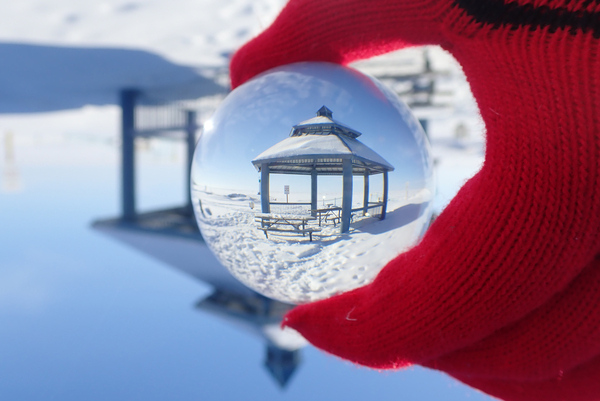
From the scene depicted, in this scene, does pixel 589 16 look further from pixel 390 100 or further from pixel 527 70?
pixel 390 100

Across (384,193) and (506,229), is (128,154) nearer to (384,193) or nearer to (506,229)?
(384,193)

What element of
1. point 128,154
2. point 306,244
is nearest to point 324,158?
point 306,244

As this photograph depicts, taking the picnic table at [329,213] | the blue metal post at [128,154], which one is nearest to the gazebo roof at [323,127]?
the picnic table at [329,213]

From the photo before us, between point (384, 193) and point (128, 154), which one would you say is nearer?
point (384, 193)

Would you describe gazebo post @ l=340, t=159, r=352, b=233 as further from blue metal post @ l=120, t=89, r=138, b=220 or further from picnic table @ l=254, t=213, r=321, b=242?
blue metal post @ l=120, t=89, r=138, b=220

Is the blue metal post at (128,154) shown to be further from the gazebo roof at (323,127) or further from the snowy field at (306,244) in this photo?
the gazebo roof at (323,127)

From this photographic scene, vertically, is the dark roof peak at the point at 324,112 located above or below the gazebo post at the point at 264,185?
above

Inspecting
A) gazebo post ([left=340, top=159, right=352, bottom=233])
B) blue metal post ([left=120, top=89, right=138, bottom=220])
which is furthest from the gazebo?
blue metal post ([left=120, top=89, right=138, bottom=220])

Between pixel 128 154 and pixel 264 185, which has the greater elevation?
pixel 128 154

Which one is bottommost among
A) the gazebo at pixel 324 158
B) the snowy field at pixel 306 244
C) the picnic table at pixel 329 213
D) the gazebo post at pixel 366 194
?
the snowy field at pixel 306 244
